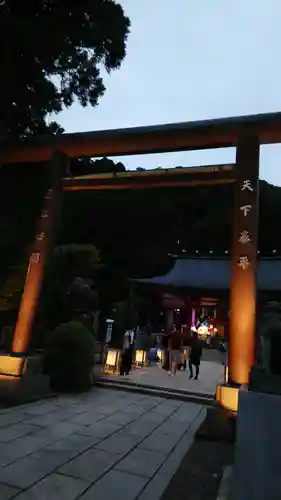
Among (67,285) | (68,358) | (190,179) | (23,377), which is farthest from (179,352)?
(190,179)

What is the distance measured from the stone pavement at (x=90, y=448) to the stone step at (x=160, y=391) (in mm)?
1149

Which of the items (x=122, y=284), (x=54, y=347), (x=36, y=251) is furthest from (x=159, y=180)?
(x=122, y=284)

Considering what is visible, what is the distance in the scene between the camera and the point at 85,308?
14.0 metres

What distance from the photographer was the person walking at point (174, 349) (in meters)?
13.1

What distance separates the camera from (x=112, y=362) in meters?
12.4

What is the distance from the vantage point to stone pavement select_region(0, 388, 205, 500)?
3670 millimetres

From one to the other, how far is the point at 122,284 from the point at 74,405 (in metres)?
18.9

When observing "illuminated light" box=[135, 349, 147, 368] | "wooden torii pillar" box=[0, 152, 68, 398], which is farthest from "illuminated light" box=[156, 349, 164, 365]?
"wooden torii pillar" box=[0, 152, 68, 398]

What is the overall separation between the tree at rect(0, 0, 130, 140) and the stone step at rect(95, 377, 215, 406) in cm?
699

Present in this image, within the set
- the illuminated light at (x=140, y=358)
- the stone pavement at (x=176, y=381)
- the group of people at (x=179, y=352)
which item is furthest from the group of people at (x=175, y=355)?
the illuminated light at (x=140, y=358)

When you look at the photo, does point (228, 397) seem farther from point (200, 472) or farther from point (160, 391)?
point (160, 391)

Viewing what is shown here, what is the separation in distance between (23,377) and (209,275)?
619 inches

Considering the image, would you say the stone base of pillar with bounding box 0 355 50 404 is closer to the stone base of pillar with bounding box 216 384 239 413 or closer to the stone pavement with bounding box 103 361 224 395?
the stone pavement with bounding box 103 361 224 395

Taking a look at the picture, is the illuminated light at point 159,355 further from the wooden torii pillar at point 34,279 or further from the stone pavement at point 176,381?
the wooden torii pillar at point 34,279
